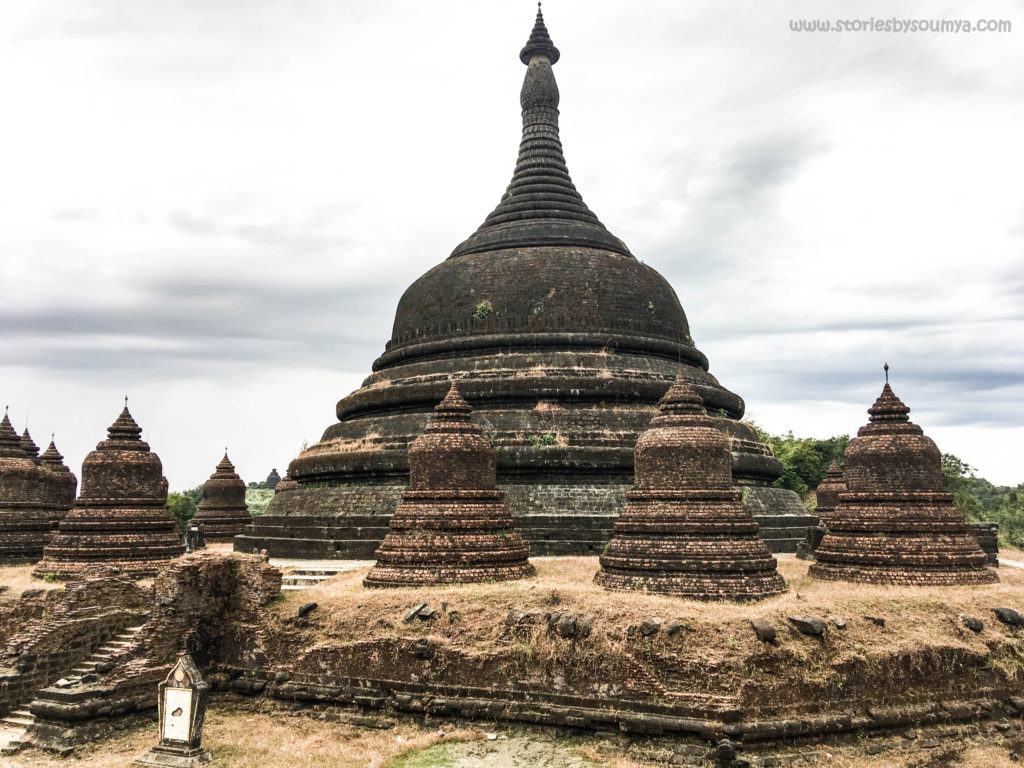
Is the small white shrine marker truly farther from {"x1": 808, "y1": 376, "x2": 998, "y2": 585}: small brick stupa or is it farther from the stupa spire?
the stupa spire

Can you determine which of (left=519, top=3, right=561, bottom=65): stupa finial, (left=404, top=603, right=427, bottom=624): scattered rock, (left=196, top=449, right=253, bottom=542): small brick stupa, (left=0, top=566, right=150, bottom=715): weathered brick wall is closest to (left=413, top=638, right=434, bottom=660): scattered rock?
(left=404, top=603, right=427, bottom=624): scattered rock

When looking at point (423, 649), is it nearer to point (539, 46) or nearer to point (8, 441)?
point (8, 441)

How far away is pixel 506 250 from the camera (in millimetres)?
22984

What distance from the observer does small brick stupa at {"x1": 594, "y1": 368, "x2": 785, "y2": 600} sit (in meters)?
13.0

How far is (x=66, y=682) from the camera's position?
42.7 feet

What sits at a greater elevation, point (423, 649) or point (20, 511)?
point (20, 511)

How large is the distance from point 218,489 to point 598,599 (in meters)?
19.2

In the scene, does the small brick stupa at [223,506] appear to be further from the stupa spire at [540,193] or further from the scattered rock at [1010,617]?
the scattered rock at [1010,617]

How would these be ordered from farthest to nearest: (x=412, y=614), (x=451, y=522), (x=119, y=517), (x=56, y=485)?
(x=56, y=485) → (x=119, y=517) → (x=451, y=522) → (x=412, y=614)

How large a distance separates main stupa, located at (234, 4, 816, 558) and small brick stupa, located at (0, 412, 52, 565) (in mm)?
5236

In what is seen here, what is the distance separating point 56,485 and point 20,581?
6260mm

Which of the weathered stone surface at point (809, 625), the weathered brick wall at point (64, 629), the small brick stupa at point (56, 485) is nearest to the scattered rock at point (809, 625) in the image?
the weathered stone surface at point (809, 625)

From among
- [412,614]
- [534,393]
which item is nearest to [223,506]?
[534,393]

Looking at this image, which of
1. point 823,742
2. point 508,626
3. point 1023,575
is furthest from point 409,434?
point 1023,575
